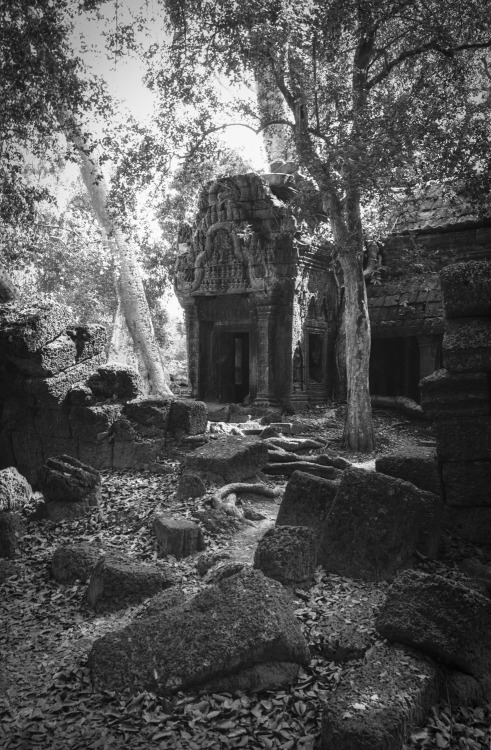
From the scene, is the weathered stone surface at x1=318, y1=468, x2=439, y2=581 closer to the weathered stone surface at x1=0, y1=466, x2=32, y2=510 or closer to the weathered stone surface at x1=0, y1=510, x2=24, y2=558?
the weathered stone surface at x1=0, y1=510, x2=24, y2=558

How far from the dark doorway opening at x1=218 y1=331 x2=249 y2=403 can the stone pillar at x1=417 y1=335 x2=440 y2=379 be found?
4.92 m

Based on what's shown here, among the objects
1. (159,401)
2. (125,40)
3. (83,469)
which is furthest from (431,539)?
(125,40)

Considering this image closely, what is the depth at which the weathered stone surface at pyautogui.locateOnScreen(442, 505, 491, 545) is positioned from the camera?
5.18 meters

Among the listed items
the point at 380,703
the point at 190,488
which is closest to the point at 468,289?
the point at 380,703

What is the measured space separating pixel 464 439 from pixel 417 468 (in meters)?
0.49

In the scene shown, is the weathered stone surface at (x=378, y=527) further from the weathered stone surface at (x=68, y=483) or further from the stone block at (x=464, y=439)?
the weathered stone surface at (x=68, y=483)

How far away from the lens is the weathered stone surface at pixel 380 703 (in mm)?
2863

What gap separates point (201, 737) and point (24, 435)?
6.17 metres

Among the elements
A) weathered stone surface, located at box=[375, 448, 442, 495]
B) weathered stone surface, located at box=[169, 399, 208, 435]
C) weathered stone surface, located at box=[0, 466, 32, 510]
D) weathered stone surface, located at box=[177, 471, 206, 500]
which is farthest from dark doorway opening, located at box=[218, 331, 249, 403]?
weathered stone surface, located at box=[375, 448, 442, 495]

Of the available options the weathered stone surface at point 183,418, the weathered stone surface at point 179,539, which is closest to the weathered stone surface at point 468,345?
the weathered stone surface at point 179,539

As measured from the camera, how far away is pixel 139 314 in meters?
18.5

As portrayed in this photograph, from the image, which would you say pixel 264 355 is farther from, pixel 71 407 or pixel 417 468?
pixel 417 468

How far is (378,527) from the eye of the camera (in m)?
4.98

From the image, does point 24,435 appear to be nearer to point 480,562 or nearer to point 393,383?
point 480,562
